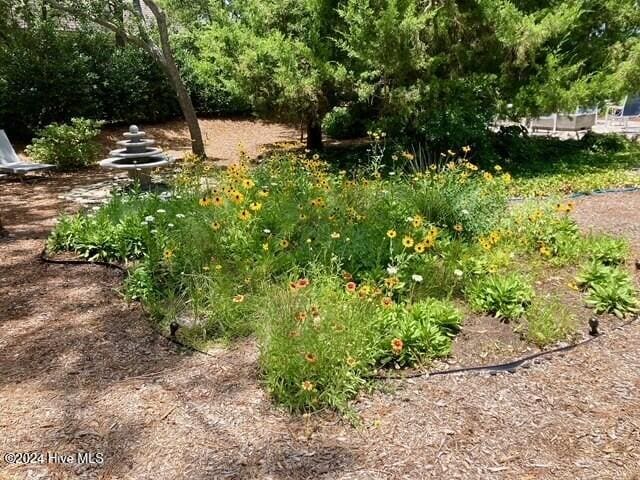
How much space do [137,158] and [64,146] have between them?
3270mm

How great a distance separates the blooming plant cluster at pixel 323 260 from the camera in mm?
2396

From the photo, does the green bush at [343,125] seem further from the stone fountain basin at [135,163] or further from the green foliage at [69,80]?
the green foliage at [69,80]

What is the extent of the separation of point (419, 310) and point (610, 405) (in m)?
0.95

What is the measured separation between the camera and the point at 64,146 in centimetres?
884

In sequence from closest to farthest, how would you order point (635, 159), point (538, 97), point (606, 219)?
point (606, 219)
point (538, 97)
point (635, 159)

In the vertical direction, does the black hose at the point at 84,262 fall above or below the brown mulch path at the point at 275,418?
above

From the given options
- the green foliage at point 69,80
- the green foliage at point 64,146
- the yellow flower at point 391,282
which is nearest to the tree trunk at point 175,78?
the green foliage at point 64,146

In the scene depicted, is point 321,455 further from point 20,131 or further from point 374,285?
point 20,131

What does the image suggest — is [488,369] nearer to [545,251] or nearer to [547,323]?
[547,323]

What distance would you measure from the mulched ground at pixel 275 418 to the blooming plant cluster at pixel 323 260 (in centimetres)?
19

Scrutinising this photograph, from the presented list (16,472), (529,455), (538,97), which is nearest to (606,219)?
(538,97)

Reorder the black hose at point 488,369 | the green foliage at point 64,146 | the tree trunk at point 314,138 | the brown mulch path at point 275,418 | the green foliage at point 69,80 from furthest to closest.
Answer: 1. the green foliage at point 69,80
2. the tree trunk at point 314,138
3. the green foliage at point 64,146
4. the black hose at point 488,369
5. the brown mulch path at point 275,418

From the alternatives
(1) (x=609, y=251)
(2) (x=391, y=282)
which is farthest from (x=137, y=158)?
(1) (x=609, y=251)

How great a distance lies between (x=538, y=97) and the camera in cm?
707
